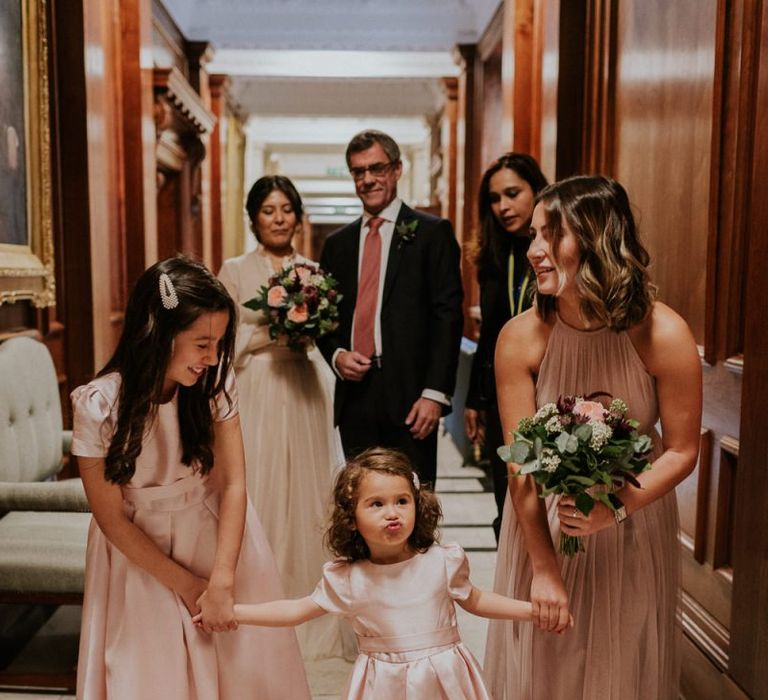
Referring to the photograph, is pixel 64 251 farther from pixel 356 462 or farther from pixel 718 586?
pixel 718 586

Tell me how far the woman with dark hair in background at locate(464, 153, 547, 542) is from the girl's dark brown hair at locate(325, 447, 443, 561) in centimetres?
108

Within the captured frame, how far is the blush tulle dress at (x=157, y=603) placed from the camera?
1816 mm

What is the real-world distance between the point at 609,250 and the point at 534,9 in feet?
12.8

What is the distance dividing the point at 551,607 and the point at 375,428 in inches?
53.1

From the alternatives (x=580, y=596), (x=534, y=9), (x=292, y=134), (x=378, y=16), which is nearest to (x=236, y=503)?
(x=580, y=596)

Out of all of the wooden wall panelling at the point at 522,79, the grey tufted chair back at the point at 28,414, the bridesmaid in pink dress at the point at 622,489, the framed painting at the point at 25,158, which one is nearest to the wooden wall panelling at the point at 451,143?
the wooden wall panelling at the point at 522,79

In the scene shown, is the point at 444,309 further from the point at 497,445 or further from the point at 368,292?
the point at 497,445

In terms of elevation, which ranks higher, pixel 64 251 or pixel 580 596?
pixel 64 251

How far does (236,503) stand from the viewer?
1.87m

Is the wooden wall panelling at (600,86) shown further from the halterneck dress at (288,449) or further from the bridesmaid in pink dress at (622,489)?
the bridesmaid in pink dress at (622,489)

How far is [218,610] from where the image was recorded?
5.81 ft

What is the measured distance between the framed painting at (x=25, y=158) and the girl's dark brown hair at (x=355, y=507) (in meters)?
1.97

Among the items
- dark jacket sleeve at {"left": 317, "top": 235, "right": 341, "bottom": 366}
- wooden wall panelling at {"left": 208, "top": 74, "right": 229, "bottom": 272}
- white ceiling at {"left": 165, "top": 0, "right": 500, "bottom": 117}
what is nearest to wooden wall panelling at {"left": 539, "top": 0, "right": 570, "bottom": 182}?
dark jacket sleeve at {"left": 317, "top": 235, "right": 341, "bottom": 366}

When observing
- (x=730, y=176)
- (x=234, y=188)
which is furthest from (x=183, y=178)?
(x=730, y=176)
